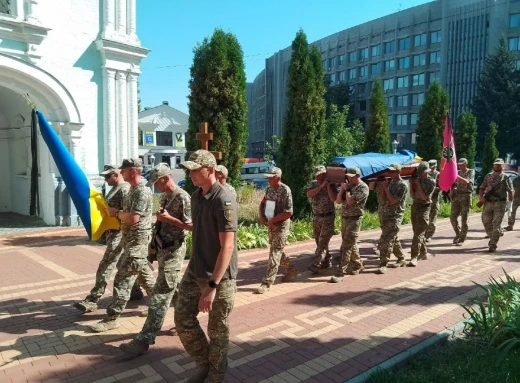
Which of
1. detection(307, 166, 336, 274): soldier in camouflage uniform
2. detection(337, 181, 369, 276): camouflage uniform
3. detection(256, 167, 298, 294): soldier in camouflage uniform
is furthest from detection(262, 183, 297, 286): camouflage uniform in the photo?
detection(337, 181, 369, 276): camouflage uniform

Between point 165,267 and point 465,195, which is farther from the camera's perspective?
point 465,195

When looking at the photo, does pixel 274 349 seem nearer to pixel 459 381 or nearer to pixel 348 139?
pixel 459 381

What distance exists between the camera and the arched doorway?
33.0 ft

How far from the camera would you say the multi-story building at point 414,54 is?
48.5 metres

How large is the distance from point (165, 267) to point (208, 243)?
3.90 feet

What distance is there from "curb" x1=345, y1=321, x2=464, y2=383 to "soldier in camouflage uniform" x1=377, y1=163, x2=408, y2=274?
248 cm

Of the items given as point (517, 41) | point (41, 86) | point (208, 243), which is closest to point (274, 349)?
point (208, 243)

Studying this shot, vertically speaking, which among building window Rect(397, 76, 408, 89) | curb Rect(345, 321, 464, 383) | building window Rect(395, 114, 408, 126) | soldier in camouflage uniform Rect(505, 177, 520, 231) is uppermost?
building window Rect(397, 76, 408, 89)

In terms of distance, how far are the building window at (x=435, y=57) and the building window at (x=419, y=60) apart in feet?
2.77

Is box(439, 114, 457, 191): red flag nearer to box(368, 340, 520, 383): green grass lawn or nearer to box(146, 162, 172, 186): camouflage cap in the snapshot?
box(368, 340, 520, 383): green grass lawn

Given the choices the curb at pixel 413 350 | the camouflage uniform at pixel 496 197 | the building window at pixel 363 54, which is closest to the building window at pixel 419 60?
the building window at pixel 363 54

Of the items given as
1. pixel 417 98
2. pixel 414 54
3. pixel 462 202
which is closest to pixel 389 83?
pixel 417 98

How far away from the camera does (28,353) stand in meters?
4.29

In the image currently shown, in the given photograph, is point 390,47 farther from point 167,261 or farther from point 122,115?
point 167,261
